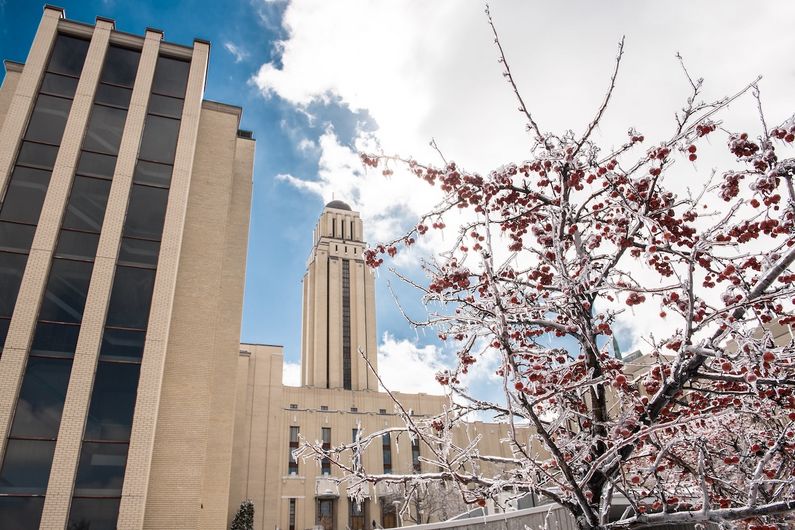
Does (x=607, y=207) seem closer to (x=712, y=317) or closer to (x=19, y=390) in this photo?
(x=712, y=317)

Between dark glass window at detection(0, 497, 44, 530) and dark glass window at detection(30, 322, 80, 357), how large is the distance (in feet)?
13.6

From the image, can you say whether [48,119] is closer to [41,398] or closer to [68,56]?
[68,56]

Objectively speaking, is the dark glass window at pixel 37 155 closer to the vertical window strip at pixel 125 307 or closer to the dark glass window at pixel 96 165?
the dark glass window at pixel 96 165

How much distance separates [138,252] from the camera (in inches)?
718

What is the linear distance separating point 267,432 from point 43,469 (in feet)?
127

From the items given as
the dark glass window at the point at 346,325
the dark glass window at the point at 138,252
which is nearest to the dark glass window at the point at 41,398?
the dark glass window at the point at 138,252

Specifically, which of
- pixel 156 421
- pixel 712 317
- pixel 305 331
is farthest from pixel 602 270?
pixel 305 331

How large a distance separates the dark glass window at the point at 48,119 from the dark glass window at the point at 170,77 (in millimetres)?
3464

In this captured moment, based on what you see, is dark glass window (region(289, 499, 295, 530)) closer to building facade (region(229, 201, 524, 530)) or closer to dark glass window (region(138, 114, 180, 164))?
building facade (region(229, 201, 524, 530))

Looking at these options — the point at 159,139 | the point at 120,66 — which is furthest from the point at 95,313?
the point at 120,66

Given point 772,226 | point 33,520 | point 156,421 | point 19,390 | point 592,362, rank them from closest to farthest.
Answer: point 772,226 < point 592,362 < point 33,520 < point 19,390 < point 156,421

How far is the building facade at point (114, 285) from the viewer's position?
14.8 metres

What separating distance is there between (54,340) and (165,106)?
10474 mm

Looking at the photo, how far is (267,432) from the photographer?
51312mm
